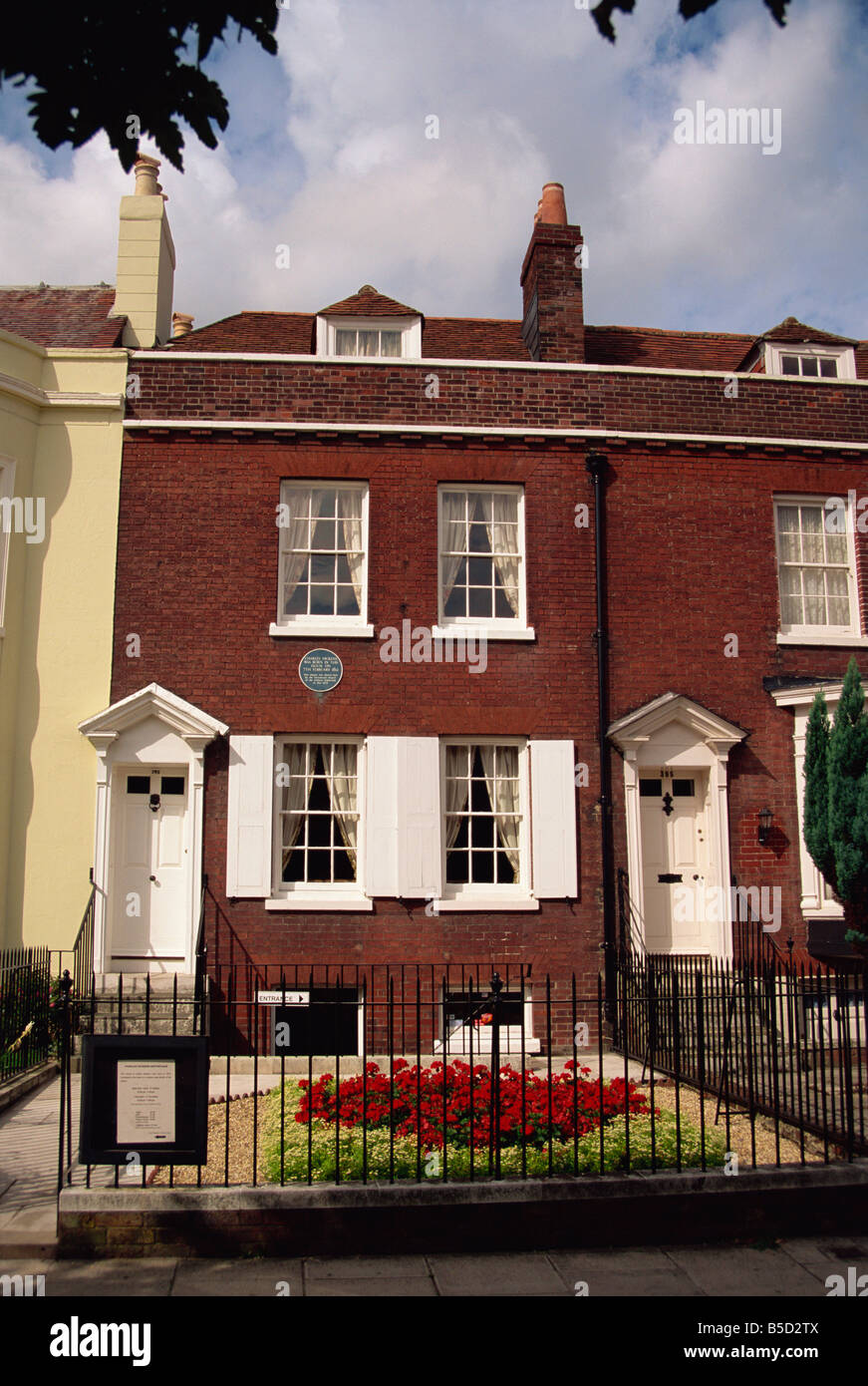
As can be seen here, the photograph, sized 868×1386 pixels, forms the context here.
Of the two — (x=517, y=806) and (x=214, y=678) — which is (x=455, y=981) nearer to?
(x=517, y=806)

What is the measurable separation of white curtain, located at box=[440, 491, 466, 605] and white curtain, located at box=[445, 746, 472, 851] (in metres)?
1.95

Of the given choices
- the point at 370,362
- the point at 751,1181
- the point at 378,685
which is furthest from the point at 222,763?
the point at 751,1181

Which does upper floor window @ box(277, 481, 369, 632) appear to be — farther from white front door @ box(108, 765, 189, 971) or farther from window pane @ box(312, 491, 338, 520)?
white front door @ box(108, 765, 189, 971)

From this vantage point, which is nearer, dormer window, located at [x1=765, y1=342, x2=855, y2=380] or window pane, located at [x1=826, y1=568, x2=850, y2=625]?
window pane, located at [x1=826, y1=568, x2=850, y2=625]

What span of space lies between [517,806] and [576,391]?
549cm

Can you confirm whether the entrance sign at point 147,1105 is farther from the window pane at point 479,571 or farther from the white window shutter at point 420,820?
the window pane at point 479,571

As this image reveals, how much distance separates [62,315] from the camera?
15.8 meters

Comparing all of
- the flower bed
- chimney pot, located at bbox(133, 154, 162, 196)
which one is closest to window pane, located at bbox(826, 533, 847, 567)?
the flower bed

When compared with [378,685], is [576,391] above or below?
above

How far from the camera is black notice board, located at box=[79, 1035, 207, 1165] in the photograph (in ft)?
21.2

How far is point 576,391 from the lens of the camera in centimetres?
1434

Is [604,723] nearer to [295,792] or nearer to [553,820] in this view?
[553,820]

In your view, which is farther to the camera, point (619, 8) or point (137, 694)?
point (137, 694)

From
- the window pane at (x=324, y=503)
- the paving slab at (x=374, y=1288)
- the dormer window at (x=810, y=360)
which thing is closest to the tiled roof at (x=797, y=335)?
the dormer window at (x=810, y=360)
